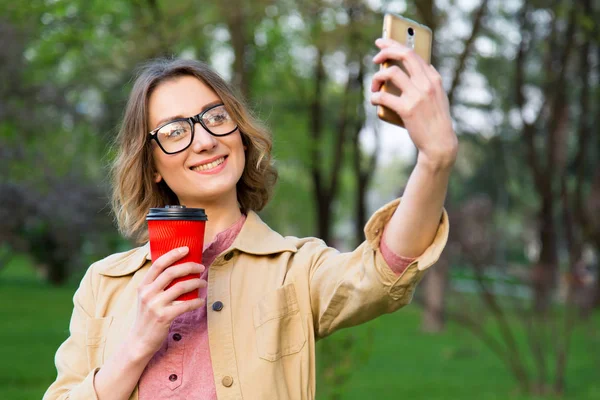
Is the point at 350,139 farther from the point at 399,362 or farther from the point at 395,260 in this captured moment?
the point at 395,260

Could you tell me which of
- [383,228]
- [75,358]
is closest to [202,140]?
[383,228]

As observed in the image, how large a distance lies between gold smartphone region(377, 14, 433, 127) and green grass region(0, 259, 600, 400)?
465cm

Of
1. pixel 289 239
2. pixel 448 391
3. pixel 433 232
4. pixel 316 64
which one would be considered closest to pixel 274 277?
pixel 289 239

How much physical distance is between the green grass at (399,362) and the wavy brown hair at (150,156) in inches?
154

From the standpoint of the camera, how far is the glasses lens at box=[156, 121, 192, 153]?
222 cm

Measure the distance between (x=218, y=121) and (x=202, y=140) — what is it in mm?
90

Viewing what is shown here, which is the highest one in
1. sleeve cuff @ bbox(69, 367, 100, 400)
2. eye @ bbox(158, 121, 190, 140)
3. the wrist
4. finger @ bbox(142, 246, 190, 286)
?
eye @ bbox(158, 121, 190, 140)

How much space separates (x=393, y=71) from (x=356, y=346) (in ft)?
16.4

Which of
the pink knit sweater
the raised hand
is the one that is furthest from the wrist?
the pink knit sweater

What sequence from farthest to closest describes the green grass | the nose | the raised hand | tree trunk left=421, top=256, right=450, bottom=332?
1. tree trunk left=421, top=256, right=450, bottom=332
2. the green grass
3. the nose
4. the raised hand

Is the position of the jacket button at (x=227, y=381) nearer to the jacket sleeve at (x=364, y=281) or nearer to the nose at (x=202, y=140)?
the jacket sleeve at (x=364, y=281)

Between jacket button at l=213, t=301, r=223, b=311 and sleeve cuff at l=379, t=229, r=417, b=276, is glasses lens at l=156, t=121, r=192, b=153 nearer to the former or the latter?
jacket button at l=213, t=301, r=223, b=311

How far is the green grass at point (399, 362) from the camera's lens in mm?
9945

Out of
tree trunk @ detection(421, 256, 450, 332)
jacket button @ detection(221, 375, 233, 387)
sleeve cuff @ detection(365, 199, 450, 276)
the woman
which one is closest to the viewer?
sleeve cuff @ detection(365, 199, 450, 276)
